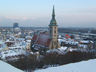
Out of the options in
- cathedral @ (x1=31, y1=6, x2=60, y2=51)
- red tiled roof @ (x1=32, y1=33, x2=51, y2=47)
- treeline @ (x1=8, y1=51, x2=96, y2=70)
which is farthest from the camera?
red tiled roof @ (x1=32, y1=33, x2=51, y2=47)

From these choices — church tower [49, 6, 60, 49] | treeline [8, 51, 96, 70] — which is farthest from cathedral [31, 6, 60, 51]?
treeline [8, 51, 96, 70]

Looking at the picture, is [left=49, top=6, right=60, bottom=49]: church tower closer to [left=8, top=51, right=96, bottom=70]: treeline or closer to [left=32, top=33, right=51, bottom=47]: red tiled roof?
[left=32, top=33, right=51, bottom=47]: red tiled roof

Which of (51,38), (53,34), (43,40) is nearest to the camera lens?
(51,38)

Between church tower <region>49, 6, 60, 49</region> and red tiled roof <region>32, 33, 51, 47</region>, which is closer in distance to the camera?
church tower <region>49, 6, 60, 49</region>

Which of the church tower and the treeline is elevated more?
the church tower

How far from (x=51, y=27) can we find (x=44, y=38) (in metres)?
2.95

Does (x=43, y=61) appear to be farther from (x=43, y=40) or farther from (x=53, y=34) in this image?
(x=43, y=40)

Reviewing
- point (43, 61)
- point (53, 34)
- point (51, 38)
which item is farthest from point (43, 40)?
point (43, 61)

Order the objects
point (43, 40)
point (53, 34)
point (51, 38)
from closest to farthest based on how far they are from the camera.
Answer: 1. point (51, 38)
2. point (53, 34)
3. point (43, 40)

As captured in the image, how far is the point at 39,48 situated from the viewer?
3072cm

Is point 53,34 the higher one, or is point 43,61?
point 53,34

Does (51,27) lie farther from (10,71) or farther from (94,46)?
(10,71)

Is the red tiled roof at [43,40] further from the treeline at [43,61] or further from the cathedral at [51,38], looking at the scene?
the treeline at [43,61]

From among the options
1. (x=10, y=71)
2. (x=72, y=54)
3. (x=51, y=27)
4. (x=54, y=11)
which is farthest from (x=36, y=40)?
(x=10, y=71)
